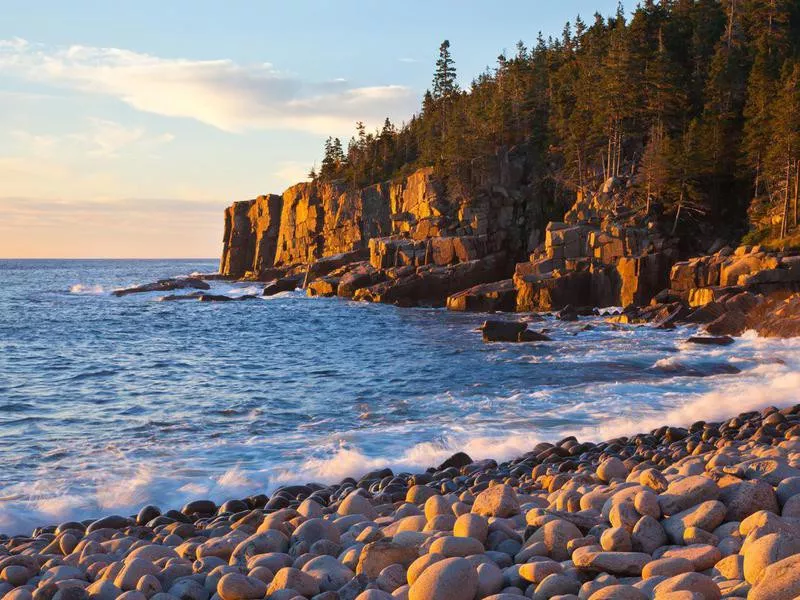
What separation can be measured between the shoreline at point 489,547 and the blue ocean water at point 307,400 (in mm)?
4349

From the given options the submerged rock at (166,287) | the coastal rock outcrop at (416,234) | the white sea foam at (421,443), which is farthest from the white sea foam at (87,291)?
the white sea foam at (421,443)

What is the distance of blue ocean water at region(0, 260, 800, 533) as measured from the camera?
12.2 metres

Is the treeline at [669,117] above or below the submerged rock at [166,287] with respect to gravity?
above

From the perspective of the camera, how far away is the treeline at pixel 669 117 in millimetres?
47438

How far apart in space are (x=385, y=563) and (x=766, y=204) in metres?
48.6

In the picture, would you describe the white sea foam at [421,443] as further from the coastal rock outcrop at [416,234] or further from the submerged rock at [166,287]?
the submerged rock at [166,287]

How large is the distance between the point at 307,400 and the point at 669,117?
47570 mm

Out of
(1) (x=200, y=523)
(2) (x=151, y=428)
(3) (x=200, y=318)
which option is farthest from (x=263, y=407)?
(3) (x=200, y=318)

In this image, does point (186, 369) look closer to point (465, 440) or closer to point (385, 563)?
point (465, 440)

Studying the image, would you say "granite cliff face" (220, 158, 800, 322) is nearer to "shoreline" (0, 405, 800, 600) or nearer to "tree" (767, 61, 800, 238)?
"tree" (767, 61, 800, 238)

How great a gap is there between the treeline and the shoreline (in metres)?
41.1

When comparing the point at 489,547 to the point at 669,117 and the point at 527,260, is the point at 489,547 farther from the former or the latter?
the point at 669,117

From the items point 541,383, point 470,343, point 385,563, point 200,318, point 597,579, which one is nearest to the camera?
point 597,579

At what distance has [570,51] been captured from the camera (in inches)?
3214
